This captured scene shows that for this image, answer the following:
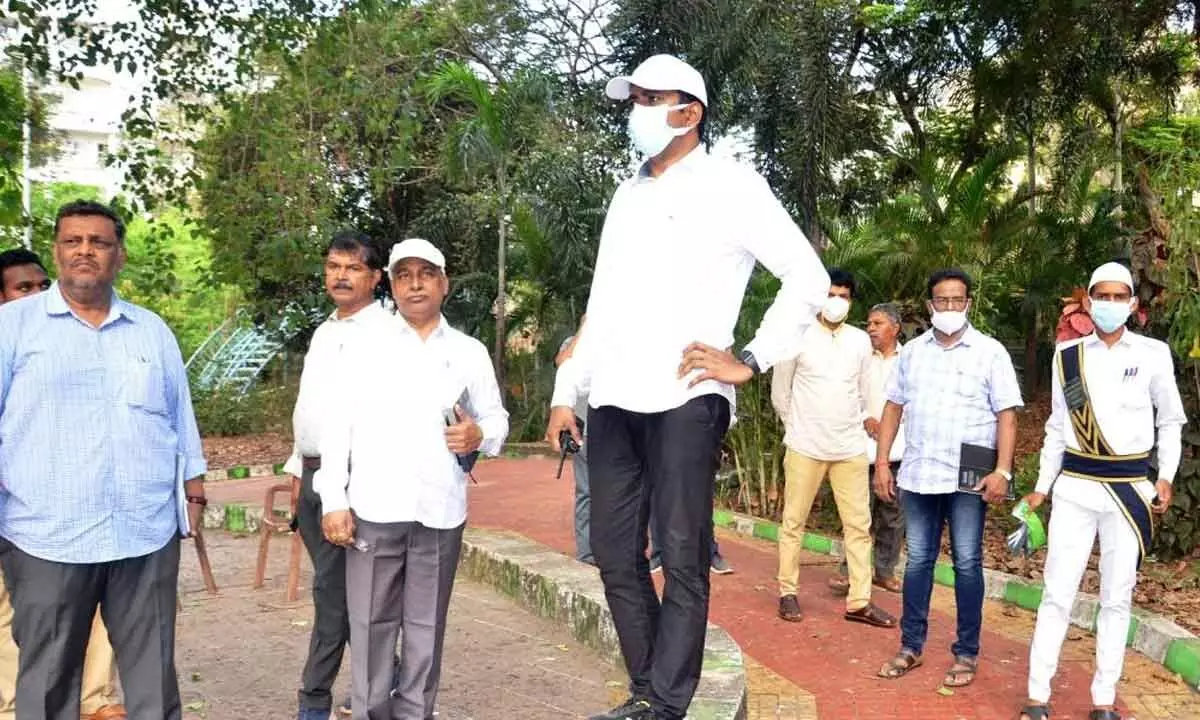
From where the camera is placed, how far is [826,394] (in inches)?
279

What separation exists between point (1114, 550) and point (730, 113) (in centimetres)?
1313

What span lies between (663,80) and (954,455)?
9.14ft

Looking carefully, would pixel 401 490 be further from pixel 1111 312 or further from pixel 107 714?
pixel 1111 312

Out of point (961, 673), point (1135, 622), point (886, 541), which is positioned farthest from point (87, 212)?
point (886, 541)

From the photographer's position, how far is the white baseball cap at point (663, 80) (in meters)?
3.76

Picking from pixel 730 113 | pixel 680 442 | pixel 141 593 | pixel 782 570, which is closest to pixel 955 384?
pixel 782 570

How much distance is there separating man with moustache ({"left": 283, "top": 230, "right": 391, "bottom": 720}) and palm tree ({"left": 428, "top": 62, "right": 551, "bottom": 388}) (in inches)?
480

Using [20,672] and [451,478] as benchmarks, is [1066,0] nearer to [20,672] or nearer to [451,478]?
[451,478]

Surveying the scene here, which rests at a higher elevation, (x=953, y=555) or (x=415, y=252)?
(x=415, y=252)

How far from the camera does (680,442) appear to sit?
3557mm

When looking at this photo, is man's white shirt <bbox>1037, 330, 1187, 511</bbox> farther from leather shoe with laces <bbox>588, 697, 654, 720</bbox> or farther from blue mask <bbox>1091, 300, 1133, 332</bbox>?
leather shoe with laces <bbox>588, 697, 654, 720</bbox>

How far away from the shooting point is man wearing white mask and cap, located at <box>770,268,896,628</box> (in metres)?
7.02

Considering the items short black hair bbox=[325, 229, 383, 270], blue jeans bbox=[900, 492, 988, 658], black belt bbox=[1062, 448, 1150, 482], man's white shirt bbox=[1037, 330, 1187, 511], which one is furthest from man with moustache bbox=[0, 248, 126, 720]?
black belt bbox=[1062, 448, 1150, 482]

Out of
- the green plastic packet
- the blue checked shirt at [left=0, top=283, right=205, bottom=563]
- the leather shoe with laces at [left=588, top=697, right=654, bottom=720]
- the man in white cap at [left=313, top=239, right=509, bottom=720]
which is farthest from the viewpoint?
the green plastic packet
